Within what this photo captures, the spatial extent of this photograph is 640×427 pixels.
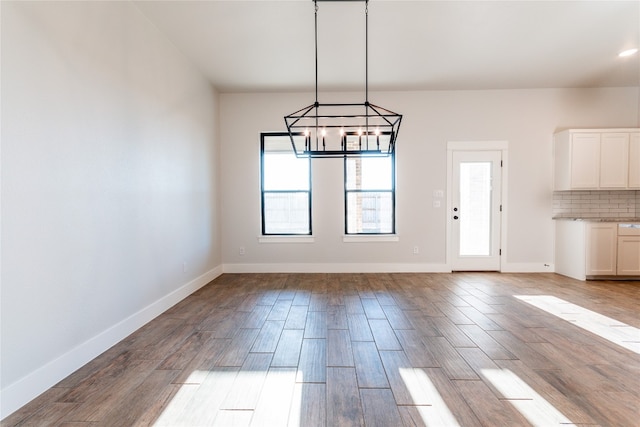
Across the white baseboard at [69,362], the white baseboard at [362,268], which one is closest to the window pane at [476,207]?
the white baseboard at [362,268]

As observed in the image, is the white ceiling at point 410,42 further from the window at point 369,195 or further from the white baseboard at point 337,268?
the white baseboard at point 337,268

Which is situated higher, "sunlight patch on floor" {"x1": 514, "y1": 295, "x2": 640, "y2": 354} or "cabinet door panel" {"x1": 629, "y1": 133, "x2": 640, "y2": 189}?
"cabinet door panel" {"x1": 629, "y1": 133, "x2": 640, "y2": 189}

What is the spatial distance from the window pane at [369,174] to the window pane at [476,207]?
4.20ft

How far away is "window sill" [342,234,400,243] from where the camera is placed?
18.2 feet

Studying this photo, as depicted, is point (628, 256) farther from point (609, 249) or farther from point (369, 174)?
point (369, 174)

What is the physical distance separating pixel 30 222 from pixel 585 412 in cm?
349

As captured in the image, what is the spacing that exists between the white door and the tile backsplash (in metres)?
1.09

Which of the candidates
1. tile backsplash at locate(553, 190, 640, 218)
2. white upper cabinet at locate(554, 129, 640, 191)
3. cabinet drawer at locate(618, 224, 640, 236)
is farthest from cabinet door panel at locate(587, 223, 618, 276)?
white upper cabinet at locate(554, 129, 640, 191)

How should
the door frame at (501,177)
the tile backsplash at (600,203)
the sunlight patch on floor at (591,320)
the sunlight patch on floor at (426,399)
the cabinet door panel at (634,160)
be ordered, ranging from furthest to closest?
1. the door frame at (501,177)
2. the tile backsplash at (600,203)
3. the cabinet door panel at (634,160)
4. the sunlight patch on floor at (591,320)
5. the sunlight patch on floor at (426,399)

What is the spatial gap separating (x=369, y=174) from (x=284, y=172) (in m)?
1.49

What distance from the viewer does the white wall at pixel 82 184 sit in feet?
6.28

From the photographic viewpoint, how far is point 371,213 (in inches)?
222

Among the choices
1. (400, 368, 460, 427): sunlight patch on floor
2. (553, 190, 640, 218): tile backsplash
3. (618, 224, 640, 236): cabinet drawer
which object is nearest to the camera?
(400, 368, 460, 427): sunlight patch on floor

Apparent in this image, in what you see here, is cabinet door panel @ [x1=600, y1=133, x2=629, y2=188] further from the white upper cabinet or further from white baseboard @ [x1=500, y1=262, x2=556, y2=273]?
white baseboard @ [x1=500, y1=262, x2=556, y2=273]
